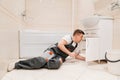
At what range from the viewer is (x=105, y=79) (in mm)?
1405

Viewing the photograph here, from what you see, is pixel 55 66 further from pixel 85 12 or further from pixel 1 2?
pixel 85 12

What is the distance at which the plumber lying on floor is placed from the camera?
1739 millimetres

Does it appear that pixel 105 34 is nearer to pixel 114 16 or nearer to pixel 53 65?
A: pixel 114 16

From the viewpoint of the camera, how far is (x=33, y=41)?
275 cm

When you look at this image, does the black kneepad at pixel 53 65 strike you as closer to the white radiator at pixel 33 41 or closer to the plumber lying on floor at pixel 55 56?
the plumber lying on floor at pixel 55 56

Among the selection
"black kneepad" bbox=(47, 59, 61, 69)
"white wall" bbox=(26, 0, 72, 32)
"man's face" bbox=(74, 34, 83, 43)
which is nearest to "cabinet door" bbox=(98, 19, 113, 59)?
"man's face" bbox=(74, 34, 83, 43)

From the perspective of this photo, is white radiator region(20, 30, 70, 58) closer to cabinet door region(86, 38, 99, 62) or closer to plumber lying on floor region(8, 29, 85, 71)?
plumber lying on floor region(8, 29, 85, 71)

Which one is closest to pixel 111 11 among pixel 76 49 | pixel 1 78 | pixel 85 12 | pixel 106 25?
pixel 106 25

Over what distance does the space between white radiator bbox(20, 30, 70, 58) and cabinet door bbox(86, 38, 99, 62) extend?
3.14ft

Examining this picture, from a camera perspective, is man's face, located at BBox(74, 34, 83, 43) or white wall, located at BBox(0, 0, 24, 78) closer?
white wall, located at BBox(0, 0, 24, 78)

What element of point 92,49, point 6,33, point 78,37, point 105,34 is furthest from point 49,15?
point 6,33

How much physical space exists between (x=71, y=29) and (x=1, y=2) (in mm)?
2500

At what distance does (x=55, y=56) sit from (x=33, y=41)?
2.76 feet

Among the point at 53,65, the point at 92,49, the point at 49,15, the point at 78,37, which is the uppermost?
the point at 49,15
